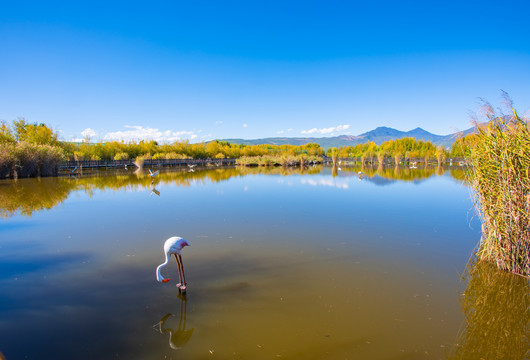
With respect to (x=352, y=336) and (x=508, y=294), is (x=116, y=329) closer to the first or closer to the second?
(x=352, y=336)

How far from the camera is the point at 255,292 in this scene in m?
4.37

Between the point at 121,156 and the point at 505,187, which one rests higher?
the point at 121,156

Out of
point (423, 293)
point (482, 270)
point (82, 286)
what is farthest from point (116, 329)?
point (482, 270)

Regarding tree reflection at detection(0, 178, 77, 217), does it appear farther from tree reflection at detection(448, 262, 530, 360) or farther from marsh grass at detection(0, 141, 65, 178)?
tree reflection at detection(448, 262, 530, 360)

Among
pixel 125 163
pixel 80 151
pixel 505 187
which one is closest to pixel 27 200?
pixel 505 187

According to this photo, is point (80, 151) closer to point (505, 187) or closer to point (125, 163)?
point (125, 163)

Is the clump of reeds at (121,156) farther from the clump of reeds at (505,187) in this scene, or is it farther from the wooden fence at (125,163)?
the clump of reeds at (505,187)

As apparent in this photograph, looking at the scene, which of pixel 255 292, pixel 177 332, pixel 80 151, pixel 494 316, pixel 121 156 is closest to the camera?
pixel 177 332

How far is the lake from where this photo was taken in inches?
126

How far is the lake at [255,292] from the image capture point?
3205 mm

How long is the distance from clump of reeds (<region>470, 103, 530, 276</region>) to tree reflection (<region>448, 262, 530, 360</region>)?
15.3 inches

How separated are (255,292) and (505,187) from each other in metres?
4.32

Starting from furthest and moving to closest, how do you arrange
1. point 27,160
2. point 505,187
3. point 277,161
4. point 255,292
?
1. point 277,161
2. point 27,160
3. point 505,187
4. point 255,292

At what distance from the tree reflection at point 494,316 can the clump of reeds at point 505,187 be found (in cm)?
39
